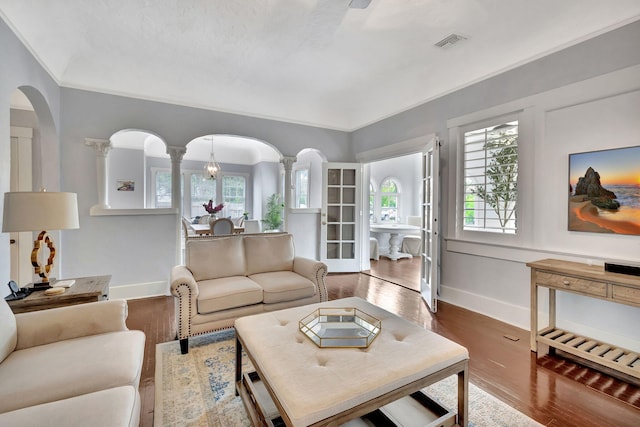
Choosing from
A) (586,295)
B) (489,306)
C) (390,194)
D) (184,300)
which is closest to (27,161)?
(184,300)

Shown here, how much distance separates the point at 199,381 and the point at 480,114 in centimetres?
390

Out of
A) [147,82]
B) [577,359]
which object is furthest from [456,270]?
[147,82]

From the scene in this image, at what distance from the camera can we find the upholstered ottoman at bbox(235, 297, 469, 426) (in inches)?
48.1

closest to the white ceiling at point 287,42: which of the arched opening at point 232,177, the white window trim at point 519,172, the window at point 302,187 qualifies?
the white window trim at point 519,172

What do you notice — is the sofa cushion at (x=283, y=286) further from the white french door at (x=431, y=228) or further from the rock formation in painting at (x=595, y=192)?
the rock formation in painting at (x=595, y=192)

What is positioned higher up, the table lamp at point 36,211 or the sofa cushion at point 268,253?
the table lamp at point 36,211

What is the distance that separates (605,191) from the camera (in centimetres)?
252

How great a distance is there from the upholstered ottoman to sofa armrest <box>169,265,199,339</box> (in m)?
0.85

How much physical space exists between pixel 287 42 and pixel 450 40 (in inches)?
70.0

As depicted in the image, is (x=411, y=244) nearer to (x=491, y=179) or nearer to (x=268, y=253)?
(x=491, y=179)

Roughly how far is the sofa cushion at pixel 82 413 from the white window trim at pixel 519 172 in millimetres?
3535

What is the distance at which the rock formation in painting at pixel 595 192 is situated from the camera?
2494 millimetres

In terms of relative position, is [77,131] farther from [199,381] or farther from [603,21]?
[603,21]

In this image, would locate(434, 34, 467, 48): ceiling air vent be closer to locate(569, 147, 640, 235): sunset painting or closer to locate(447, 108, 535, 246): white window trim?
locate(447, 108, 535, 246): white window trim
